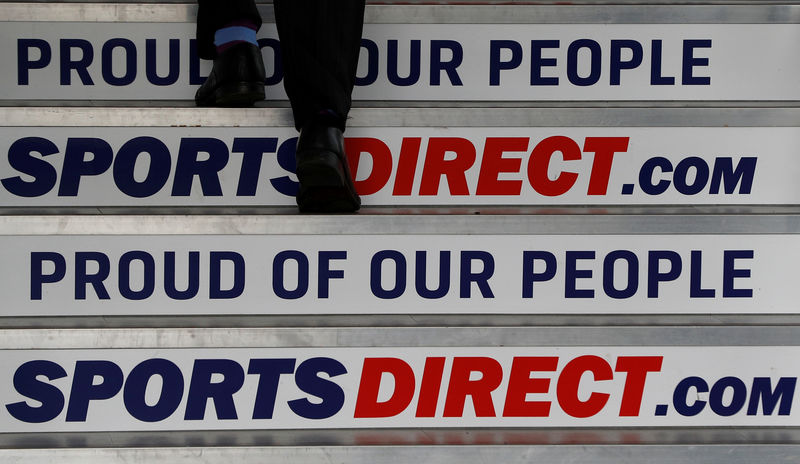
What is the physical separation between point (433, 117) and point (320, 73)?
352mm

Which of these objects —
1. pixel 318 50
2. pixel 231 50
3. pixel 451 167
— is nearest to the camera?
pixel 318 50

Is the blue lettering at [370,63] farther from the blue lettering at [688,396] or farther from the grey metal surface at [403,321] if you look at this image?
the blue lettering at [688,396]

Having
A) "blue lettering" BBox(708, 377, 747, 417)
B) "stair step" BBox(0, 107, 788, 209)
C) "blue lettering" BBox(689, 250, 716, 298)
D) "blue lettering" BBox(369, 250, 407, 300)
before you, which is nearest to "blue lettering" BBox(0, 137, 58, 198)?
"stair step" BBox(0, 107, 788, 209)

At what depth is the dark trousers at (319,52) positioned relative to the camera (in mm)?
1521

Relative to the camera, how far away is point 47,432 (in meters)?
1.71

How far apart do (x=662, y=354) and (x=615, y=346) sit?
11cm

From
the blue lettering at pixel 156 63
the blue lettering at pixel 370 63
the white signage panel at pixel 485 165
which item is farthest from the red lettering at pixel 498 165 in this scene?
the blue lettering at pixel 156 63

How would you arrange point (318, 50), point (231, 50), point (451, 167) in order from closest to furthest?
point (318, 50) < point (231, 50) < point (451, 167)

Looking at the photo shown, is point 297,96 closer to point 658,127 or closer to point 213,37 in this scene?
point 213,37

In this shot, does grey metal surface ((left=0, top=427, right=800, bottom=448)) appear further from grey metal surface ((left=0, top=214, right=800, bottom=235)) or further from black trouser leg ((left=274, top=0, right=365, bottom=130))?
black trouser leg ((left=274, top=0, right=365, bottom=130))

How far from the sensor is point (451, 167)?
69.9 inches

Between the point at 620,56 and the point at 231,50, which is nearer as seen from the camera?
the point at 231,50

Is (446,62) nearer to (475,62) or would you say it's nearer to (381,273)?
(475,62)

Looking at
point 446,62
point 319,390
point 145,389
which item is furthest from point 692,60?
point 145,389
